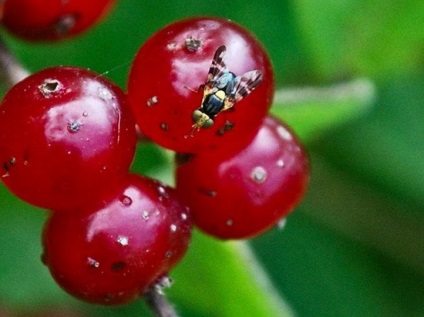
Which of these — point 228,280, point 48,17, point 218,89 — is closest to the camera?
point 218,89

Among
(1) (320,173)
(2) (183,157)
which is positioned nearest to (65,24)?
(2) (183,157)

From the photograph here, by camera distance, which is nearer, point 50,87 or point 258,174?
point 50,87

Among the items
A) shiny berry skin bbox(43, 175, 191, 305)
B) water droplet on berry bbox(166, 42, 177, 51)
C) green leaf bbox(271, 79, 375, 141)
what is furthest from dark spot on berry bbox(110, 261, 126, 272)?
green leaf bbox(271, 79, 375, 141)

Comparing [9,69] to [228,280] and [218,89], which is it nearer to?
[218,89]

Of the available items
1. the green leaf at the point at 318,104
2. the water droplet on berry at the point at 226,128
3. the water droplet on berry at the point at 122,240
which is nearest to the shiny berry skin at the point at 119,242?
the water droplet on berry at the point at 122,240

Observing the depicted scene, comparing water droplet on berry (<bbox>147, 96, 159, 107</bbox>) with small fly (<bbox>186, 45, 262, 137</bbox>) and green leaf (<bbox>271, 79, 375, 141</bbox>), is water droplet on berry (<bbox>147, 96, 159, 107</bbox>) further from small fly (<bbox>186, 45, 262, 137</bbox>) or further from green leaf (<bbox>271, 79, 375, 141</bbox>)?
green leaf (<bbox>271, 79, 375, 141</bbox>)

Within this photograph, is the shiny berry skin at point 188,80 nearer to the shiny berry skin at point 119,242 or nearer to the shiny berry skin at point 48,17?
the shiny berry skin at point 119,242
